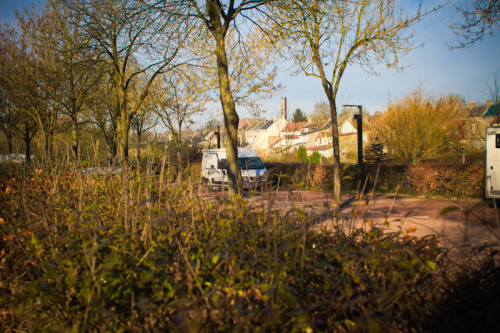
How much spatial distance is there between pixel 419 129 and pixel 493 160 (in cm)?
1008

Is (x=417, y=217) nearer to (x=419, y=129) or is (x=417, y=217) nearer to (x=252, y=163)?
(x=252, y=163)

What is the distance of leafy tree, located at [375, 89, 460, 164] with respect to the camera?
781 inches

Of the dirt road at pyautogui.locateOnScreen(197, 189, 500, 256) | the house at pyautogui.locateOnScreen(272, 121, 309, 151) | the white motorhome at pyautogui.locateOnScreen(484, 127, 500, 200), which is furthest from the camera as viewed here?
the house at pyautogui.locateOnScreen(272, 121, 309, 151)

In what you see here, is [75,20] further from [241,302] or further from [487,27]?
[487,27]

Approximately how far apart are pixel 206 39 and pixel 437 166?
9.98m

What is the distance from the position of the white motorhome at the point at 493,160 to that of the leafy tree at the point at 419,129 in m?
9.35

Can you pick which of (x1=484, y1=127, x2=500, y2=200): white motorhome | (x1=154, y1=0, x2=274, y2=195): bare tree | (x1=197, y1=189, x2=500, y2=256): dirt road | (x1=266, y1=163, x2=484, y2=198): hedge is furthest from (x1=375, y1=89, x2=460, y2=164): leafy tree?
(x1=154, y1=0, x2=274, y2=195): bare tree

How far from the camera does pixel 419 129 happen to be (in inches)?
786

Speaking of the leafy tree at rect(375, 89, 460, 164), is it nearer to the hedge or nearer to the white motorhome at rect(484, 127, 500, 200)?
the hedge

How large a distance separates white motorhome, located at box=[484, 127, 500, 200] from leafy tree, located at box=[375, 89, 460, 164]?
368 inches

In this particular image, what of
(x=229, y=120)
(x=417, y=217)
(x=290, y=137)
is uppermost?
(x=290, y=137)

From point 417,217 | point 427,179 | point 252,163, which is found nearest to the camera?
point 417,217

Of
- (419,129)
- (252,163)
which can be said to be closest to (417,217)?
(252,163)

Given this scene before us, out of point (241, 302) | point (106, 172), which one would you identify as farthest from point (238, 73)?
point (241, 302)
